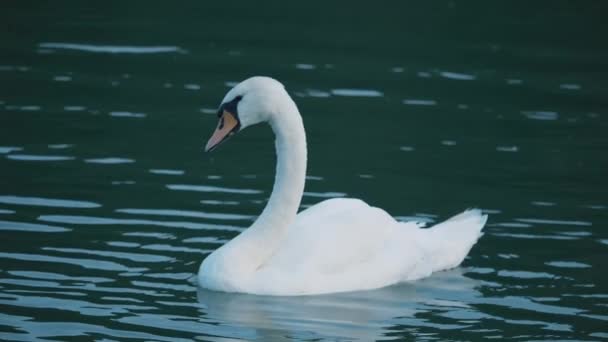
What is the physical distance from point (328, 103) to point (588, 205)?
5180 millimetres

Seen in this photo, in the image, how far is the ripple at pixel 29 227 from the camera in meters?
12.4

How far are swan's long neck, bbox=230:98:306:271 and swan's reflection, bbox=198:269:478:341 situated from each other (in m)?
0.42

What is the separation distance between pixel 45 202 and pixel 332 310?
11.7 feet

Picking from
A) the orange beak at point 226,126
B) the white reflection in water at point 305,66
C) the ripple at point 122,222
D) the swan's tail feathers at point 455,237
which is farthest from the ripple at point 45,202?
the white reflection in water at point 305,66

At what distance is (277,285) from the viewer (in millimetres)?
11164

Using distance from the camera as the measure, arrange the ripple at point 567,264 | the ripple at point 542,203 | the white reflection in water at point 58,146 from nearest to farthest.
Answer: the ripple at point 567,264
the ripple at point 542,203
the white reflection in water at point 58,146

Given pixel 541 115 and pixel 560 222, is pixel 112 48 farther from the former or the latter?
pixel 560 222

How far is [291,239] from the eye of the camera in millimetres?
11602

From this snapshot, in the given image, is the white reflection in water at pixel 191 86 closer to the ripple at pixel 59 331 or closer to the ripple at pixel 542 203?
the ripple at pixel 542 203

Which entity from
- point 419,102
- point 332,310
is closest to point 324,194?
point 332,310

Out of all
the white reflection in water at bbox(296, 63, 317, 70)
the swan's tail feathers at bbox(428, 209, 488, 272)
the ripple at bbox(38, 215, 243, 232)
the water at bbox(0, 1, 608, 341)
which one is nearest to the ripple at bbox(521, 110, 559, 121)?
the water at bbox(0, 1, 608, 341)

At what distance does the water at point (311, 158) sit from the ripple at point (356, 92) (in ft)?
0.21

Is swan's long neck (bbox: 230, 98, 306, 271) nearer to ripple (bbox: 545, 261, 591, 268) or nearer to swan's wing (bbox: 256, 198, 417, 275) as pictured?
swan's wing (bbox: 256, 198, 417, 275)

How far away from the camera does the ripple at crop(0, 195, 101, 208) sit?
520 inches
